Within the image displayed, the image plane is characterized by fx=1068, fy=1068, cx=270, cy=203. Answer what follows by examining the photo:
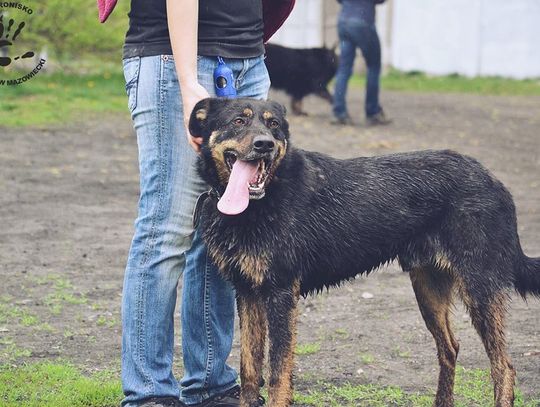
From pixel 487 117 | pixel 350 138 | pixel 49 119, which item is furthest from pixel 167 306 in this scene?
pixel 487 117

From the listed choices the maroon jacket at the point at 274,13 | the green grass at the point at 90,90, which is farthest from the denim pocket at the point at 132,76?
the green grass at the point at 90,90

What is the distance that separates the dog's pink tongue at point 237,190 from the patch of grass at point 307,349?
1578 mm

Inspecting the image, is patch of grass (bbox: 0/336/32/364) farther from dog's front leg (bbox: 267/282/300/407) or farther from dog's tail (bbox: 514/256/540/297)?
dog's tail (bbox: 514/256/540/297)

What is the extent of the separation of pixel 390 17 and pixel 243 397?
18.0 m

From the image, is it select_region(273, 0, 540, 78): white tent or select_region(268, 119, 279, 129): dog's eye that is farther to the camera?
select_region(273, 0, 540, 78): white tent

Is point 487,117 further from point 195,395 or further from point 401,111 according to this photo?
point 195,395

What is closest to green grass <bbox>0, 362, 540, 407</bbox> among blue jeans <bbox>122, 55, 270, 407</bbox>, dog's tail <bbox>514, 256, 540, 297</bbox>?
blue jeans <bbox>122, 55, 270, 407</bbox>

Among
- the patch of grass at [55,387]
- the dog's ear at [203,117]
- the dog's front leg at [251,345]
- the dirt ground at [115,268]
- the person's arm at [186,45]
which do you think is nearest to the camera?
the person's arm at [186,45]

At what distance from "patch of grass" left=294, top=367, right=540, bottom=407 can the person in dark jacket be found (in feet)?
2.49

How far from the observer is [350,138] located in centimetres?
1298

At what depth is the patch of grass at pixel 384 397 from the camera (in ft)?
16.0

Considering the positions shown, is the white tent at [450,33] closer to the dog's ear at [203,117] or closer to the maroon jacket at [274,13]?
the maroon jacket at [274,13]

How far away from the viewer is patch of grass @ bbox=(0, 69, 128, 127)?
45.4ft

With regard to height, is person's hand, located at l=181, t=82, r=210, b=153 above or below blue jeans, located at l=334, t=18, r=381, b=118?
above
